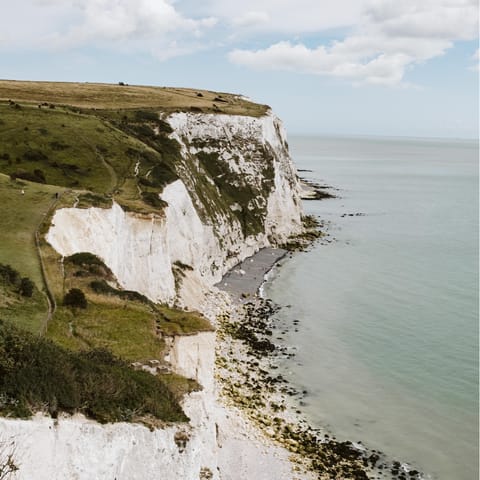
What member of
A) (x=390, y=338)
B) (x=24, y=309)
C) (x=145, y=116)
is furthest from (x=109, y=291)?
(x=145, y=116)

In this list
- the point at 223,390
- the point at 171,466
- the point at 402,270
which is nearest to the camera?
the point at 171,466

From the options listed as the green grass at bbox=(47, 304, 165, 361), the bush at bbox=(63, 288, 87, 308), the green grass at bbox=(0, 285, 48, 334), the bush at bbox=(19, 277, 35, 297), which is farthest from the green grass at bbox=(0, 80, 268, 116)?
the green grass at bbox=(47, 304, 165, 361)

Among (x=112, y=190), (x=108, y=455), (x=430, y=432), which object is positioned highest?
(x=112, y=190)

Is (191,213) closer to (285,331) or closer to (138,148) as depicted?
(138,148)

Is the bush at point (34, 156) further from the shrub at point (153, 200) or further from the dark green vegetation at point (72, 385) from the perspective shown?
the dark green vegetation at point (72, 385)

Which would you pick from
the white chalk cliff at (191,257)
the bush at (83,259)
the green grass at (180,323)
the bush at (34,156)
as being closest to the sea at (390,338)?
the white chalk cliff at (191,257)

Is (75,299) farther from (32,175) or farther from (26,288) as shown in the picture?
(32,175)

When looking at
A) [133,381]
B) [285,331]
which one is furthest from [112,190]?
[133,381]
